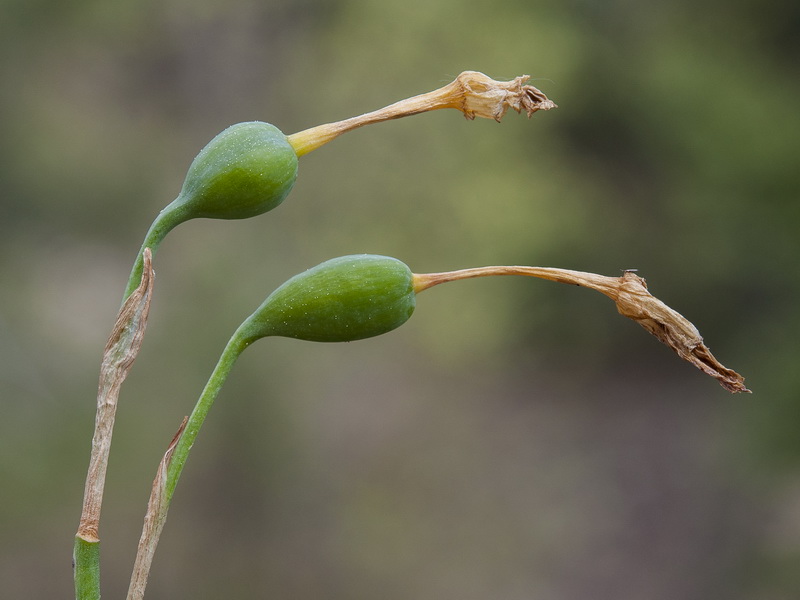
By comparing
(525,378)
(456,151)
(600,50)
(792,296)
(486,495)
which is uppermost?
(600,50)

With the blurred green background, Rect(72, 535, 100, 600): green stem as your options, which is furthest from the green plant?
the blurred green background

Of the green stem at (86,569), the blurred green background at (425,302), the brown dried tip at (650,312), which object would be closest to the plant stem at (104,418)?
the green stem at (86,569)

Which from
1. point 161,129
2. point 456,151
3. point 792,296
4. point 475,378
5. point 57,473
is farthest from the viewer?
point 475,378

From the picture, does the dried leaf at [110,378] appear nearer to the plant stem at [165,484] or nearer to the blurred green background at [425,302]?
the plant stem at [165,484]

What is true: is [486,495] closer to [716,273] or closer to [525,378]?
[525,378]

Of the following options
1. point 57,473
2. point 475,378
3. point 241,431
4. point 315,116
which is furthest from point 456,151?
point 57,473

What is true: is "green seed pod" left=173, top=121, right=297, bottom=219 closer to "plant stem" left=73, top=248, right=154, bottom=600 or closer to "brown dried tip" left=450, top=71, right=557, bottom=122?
"plant stem" left=73, top=248, right=154, bottom=600

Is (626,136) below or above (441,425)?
above

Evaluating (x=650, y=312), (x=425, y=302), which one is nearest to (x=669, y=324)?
(x=650, y=312)
